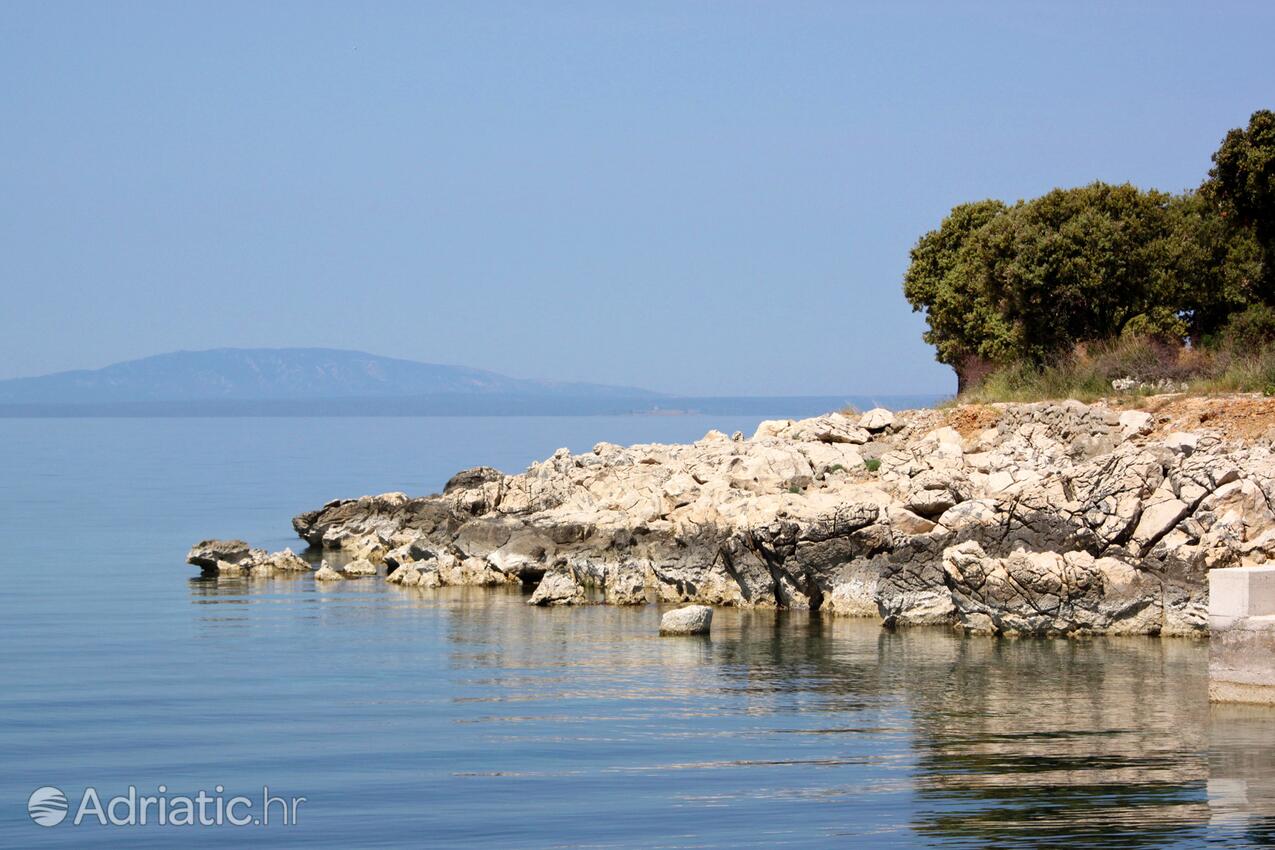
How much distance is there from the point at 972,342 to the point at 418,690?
3143cm

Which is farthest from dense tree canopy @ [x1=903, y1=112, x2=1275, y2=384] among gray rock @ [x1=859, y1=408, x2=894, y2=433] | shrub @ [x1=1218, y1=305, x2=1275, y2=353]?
gray rock @ [x1=859, y1=408, x2=894, y2=433]

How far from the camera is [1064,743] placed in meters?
19.6

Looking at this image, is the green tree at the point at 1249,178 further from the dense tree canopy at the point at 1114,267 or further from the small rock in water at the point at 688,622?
the small rock in water at the point at 688,622

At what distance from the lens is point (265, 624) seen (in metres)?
31.6

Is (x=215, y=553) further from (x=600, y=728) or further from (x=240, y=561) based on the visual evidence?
(x=600, y=728)

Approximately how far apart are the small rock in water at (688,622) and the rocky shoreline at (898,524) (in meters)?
2.69

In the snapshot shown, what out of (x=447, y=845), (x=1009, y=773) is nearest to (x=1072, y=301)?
(x=1009, y=773)

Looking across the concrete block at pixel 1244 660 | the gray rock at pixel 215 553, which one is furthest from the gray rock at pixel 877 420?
the concrete block at pixel 1244 660

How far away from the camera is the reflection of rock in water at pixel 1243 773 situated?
50.9ft

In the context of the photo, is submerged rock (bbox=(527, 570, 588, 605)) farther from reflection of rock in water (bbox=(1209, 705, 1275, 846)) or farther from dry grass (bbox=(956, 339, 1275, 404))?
reflection of rock in water (bbox=(1209, 705, 1275, 846))

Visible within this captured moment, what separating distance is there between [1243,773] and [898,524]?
1324 cm

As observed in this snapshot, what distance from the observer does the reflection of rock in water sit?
15500 mm

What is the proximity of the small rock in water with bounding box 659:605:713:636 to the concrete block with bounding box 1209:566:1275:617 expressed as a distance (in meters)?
10.6

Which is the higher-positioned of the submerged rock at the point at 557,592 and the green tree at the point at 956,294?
the green tree at the point at 956,294
